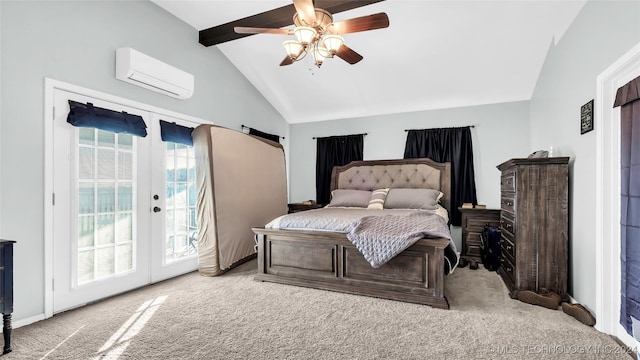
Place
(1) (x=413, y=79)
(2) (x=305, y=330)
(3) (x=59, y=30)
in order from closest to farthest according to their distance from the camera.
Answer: (2) (x=305, y=330)
(3) (x=59, y=30)
(1) (x=413, y=79)

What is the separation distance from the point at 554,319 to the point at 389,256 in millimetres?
1293

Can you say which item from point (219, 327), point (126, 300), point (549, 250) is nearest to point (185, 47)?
point (126, 300)

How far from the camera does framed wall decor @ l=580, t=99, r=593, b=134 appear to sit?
7.41ft

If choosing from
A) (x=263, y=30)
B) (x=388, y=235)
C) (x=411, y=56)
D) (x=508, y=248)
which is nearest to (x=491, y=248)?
(x=508, y=248)

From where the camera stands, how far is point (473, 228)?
4043mm

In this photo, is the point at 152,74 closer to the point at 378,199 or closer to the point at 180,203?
the point at 180,203

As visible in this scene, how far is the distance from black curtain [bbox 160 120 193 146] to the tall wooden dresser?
352cm

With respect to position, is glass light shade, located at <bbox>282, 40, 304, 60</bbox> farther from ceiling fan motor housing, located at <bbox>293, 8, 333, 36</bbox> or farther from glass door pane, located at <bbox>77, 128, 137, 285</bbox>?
glass door pane, located at <bbox>77, 128, 137, 285</bbox>

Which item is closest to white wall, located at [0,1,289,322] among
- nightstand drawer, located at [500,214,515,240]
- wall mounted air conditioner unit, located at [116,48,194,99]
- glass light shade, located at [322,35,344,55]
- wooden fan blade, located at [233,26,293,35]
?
wall mounted air conditioner unit, located at [116,48,194,99]

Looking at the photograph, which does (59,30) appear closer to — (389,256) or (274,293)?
(274,293)

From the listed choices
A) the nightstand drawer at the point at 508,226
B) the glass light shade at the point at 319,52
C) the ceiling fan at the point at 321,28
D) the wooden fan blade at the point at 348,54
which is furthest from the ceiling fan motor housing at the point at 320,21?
the nightstand drawer at the point at 508,226

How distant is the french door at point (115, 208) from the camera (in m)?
2.52

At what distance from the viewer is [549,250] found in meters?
2.62

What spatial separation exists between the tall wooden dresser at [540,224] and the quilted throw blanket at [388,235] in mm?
594
